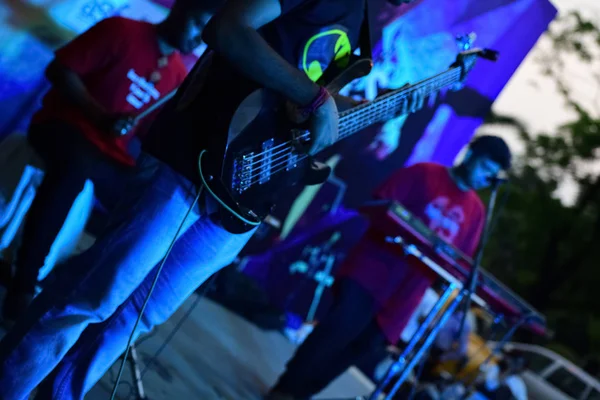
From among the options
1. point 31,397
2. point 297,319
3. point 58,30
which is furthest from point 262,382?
point 58,30

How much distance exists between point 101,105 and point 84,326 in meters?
1.47

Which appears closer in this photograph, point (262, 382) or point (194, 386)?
point (194, 386)

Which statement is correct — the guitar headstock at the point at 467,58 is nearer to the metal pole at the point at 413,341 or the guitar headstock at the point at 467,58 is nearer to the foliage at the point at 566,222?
the metal pole at the point at 413,341

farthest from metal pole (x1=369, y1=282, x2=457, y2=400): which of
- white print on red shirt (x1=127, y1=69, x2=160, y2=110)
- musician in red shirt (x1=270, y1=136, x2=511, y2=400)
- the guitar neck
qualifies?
white print on red shirt (x1=127, y1=69, x2=160, y2=110)

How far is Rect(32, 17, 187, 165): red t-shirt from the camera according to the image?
269 centimetres

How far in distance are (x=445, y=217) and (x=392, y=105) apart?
1.13m

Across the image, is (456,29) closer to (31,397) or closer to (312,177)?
(312,177)

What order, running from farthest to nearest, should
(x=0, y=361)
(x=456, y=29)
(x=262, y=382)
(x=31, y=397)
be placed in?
(x=456, y=29), (x=262, y=382), (x=31, y=397), (x=0, y=361)

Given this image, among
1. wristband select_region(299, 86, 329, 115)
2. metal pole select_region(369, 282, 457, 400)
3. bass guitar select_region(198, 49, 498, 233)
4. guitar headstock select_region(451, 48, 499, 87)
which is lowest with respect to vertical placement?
metal pole select_region(369, 282, 457, 400)

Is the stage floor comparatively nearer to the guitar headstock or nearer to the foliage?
the guitar headstock

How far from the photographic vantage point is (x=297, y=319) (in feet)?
15.3

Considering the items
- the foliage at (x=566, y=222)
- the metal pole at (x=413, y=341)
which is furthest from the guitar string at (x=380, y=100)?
the foliage at (x=566, y=222)

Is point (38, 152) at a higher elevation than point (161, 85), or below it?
below

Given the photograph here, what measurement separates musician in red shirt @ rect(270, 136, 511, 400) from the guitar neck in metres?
0.64
